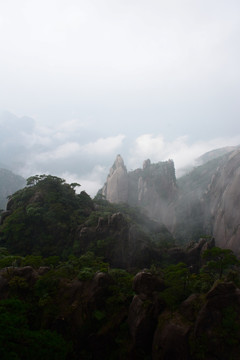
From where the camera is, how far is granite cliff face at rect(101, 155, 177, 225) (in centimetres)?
8775

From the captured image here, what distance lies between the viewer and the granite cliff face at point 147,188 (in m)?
87.8

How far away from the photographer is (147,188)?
90.0 meters

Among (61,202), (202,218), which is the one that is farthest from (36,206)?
(202,218)

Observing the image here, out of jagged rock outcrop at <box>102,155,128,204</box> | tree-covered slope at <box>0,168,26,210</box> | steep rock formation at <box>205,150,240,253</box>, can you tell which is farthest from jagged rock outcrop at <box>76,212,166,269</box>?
tree-covered slope at <box>0,168,26,210</box>

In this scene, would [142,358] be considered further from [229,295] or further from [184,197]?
[184,197]

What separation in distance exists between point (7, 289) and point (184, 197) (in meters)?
75.6

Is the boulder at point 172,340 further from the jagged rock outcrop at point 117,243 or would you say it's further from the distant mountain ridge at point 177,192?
the distant mountain ridge at point 177,192

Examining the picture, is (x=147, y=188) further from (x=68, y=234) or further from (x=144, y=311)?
(x=144, y=311)

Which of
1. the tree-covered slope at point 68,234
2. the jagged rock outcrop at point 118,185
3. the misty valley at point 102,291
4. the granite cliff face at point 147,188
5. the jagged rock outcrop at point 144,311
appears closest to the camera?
the misty valley at point 102,291

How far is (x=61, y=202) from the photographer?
39062mm

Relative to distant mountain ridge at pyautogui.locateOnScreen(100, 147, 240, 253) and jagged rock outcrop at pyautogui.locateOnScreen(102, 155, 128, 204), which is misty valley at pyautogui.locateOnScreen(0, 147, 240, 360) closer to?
distant mountain ridge at pyautogui.locateOnScreen(100, 147, 240, 253)

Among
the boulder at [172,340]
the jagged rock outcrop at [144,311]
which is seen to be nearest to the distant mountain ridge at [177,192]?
the jagged rock outcrop at [144,311]

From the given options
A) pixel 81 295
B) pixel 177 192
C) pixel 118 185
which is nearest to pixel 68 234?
pixel 81 295

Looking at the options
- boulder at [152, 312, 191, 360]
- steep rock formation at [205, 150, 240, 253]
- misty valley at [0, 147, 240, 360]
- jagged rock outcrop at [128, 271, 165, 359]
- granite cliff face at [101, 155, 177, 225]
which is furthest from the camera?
granite cliff face at [101, 155, 177, 225]
